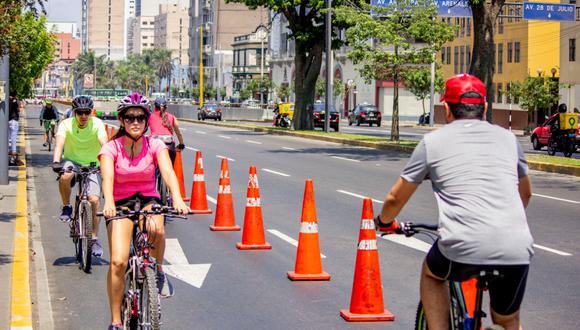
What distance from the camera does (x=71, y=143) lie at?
11344 millimetres

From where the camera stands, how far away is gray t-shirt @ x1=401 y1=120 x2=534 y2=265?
4.77m

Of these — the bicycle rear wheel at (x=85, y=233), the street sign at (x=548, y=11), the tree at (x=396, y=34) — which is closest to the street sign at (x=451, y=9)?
the tree at (x=396, y=34)

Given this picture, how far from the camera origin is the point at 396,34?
40125 mm

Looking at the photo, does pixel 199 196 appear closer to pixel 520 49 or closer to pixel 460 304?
pixel 460 304

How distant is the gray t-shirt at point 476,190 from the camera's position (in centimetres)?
477

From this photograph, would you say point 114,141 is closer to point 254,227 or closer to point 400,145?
point 254,227

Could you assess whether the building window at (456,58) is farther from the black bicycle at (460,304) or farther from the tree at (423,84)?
the black bicycle at (460,304)

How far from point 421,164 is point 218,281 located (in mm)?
5560

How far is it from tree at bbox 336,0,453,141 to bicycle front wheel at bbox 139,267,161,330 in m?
33.1

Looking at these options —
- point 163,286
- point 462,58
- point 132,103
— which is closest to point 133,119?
point 132,103

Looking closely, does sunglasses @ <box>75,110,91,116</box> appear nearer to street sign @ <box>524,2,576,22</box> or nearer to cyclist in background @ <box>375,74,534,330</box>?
cyclist in background @ <box>375,74,534,330</box>

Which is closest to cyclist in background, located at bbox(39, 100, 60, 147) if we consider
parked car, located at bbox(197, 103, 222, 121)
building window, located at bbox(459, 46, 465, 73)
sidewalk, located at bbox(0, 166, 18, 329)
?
sidewalk, located at bbox(0, 166, 18, 329)

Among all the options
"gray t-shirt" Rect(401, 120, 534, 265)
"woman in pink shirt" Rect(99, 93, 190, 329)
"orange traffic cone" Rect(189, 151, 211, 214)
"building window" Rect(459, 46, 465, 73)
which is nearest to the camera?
"gray t-shirt" Rect(401, 120, 534, 265)

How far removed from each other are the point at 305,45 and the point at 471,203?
48.1m
